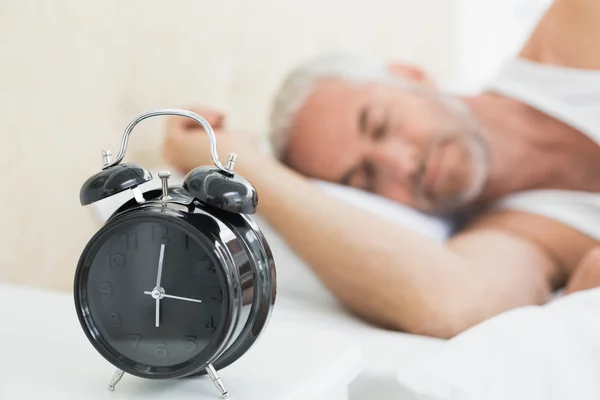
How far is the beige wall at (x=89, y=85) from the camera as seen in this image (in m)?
1.15

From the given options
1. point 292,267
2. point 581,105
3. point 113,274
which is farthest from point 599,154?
point 113,274

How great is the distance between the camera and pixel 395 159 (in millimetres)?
1451

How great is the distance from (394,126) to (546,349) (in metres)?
0.71

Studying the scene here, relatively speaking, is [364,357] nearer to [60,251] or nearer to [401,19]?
[60,251]

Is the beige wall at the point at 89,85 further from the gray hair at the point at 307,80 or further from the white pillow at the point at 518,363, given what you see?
the white pillow at the point at 518,363

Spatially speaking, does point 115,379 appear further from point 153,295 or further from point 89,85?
point 89,85

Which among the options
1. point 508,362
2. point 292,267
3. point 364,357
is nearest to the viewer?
point 508,362

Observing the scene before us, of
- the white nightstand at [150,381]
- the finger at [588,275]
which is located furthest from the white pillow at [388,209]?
the white nightstand at [150,381]

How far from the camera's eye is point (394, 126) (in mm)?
1464

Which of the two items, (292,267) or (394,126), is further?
(394,126)

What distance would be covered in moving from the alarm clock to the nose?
32.9 inches

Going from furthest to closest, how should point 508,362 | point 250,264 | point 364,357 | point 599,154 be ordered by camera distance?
point 599,154
point 364,357
point 508,362
point 250,264

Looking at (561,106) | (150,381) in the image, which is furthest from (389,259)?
(561,106)

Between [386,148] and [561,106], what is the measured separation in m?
0.41
